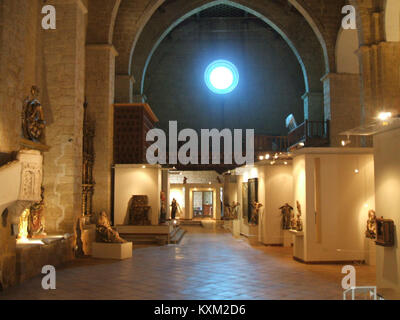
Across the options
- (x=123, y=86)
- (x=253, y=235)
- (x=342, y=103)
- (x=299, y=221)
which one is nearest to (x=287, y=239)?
(x=253, y=235)

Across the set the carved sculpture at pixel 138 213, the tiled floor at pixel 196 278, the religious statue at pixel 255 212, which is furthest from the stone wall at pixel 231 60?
the tiled floor at pixel 196 278

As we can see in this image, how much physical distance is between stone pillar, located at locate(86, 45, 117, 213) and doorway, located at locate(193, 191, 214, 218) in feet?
38.5

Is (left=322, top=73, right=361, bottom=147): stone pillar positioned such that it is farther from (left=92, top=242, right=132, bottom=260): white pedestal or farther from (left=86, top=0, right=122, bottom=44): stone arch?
(left=92, top=242, right=132, bottom=260): white pedestal

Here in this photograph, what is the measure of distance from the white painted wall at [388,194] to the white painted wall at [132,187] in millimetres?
9470

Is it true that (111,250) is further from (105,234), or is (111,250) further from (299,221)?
(299,221)

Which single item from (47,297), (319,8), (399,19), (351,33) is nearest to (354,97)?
(351,33)

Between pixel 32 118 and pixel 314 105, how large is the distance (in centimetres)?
1459

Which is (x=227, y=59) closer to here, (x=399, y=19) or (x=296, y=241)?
(x=399, y=19)

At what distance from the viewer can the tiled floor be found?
6.75 m

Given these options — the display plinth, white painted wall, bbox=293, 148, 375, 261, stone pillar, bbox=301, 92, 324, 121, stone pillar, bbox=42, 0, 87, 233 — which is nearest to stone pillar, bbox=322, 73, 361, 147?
stone pillar, bbox=301, 92, 324, 121

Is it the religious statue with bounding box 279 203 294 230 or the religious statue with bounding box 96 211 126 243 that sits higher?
the religious statue with bounding box 279 203 294 230

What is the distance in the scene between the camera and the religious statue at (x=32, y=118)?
949 cm

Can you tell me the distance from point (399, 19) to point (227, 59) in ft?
48.8

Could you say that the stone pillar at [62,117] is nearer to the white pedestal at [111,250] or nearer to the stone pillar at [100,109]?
the white pedestal at [111,250]
